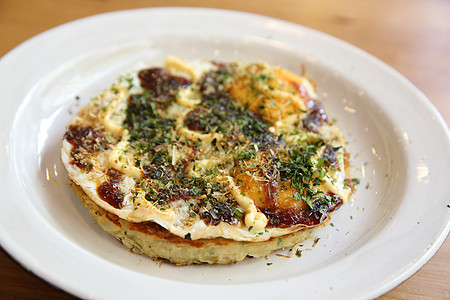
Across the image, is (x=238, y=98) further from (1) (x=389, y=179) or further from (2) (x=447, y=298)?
(2) (x=447, y=298)

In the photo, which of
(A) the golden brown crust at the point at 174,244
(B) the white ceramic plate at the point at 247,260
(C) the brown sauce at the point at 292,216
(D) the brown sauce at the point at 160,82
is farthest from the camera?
(D) the brown sauce at the point at 160,82

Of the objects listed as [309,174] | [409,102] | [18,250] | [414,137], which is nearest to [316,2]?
[409,102]

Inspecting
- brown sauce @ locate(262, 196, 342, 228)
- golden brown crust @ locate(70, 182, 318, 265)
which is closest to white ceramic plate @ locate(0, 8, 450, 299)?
golden brown crust @ locate(70, 182, 318, 265)

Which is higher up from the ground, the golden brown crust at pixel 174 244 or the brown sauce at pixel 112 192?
the brown sauce at pixel 112 192

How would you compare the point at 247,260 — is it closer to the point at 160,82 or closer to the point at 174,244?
the point at 174,244

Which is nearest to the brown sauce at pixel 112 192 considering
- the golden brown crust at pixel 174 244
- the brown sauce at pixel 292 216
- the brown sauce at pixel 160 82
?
the golden brown crust at pixel 174 244

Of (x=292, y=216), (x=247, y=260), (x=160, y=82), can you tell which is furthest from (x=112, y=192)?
(x=160, y=82)

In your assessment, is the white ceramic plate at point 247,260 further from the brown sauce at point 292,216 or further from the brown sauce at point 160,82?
the brown sauce at point 160,82

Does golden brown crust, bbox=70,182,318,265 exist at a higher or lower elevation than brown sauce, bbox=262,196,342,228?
lower

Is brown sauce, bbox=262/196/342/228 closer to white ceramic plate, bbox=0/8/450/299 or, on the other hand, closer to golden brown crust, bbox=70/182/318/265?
golden brown crust, bbox=70/182/318/265

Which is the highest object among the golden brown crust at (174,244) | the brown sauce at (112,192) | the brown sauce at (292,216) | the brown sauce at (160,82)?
the brown sauce at (160,82)
